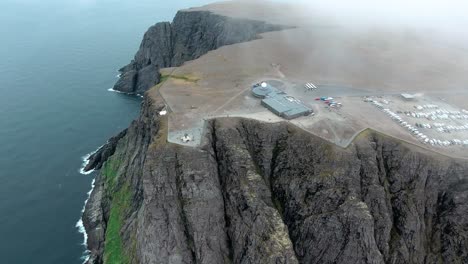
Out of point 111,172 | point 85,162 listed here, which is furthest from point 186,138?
point 85,162

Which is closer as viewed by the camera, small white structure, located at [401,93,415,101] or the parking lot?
the parking lot

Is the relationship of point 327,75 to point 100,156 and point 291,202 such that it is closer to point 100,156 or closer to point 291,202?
point 291,202

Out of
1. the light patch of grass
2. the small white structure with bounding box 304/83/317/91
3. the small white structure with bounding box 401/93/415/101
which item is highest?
the light patch of grass

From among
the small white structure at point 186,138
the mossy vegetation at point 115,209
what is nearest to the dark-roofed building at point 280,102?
the small white structure at point 186,138

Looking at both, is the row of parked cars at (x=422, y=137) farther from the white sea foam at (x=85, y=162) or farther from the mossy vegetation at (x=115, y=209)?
the white sea foam at (x=85, y=162)

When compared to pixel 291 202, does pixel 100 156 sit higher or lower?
lower

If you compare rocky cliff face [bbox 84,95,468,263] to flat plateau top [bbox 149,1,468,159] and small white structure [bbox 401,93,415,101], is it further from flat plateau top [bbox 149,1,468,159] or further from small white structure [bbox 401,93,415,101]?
small white structure [bbox 401,93,415,101]

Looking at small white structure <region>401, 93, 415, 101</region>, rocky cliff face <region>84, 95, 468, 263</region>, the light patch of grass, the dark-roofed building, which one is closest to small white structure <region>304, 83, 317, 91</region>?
the dark-roofed building
